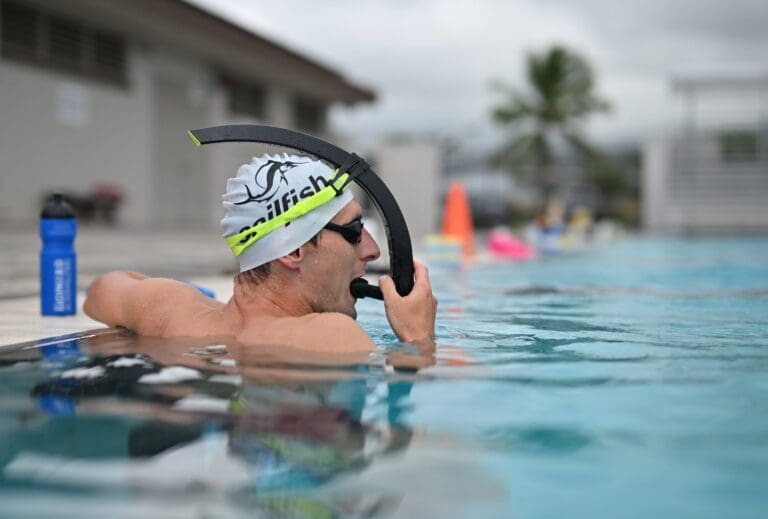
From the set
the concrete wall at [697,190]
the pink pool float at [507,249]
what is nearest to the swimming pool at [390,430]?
the pink pool float at [507,249]

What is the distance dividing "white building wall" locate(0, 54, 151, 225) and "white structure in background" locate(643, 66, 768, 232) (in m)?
17.4

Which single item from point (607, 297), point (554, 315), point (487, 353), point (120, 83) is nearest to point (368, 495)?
point (487, 353)

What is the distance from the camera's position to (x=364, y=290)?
3096mm

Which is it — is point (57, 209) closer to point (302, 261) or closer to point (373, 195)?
point (302, 261)

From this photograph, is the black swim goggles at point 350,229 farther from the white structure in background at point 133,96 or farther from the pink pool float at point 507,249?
the white structure in background at point 133,96

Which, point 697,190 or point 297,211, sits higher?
point 697,190

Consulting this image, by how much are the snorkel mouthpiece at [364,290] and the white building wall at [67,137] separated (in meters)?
14.5

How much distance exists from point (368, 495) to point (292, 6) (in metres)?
23.4

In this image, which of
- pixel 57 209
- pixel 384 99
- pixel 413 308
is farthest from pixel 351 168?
pixel 384 99

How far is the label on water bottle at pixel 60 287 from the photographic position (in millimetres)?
4641

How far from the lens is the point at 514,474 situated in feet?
A: 5.80

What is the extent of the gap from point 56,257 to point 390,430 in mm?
3168

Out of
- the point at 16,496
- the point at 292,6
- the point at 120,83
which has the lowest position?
the point at 16,496

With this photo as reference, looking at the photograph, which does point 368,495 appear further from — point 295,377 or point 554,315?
point 554,315
